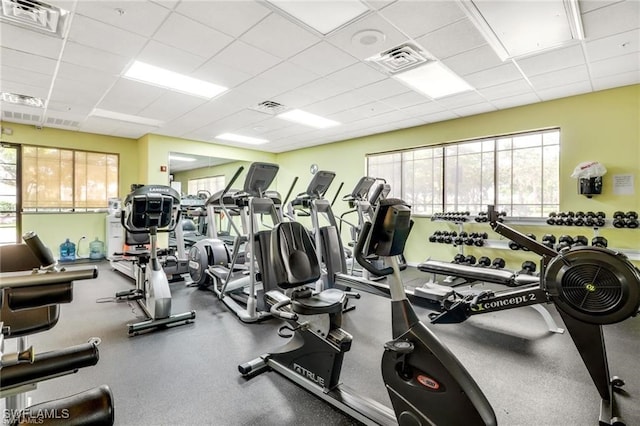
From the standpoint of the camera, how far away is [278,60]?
354 centimetres

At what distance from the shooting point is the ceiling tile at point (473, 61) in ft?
11.0

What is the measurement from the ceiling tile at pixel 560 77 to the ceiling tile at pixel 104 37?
4.60m

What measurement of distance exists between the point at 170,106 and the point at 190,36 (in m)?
2.38

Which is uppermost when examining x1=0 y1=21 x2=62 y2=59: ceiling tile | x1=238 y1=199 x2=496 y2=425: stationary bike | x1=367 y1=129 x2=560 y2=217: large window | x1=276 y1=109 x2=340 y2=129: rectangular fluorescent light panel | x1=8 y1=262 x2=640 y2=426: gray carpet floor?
x1=276 y1=109 x2=340 y2=129: rectangular fluorescent light panel

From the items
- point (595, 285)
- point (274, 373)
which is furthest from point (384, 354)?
point (595, 285)

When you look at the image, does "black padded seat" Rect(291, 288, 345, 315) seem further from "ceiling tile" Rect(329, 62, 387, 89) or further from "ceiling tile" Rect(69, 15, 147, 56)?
"ceiling tile" Rect(69, 15, 147, 56)

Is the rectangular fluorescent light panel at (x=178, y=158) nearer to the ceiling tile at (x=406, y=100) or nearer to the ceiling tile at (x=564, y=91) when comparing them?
the ceiling tile at (x=406, y=100)

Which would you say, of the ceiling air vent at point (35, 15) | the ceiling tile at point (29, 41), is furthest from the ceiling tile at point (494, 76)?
the ceiling tile at point (29, 41)

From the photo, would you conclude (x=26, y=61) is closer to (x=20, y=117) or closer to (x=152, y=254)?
(x=152, y=254)

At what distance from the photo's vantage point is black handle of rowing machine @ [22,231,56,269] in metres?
1.06

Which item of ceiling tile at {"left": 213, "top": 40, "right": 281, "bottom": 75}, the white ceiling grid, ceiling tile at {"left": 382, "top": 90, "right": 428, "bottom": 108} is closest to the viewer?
the white ceiling grid

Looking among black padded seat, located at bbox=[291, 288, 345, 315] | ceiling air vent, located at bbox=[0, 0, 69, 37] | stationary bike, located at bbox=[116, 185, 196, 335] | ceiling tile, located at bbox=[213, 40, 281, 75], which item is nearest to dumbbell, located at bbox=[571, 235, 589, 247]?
black padded seat, located at bbox=[291, 288, 345, 315]

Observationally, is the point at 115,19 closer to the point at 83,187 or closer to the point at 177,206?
the point at 177,206

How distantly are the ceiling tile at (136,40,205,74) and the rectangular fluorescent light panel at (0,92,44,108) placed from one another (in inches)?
108
